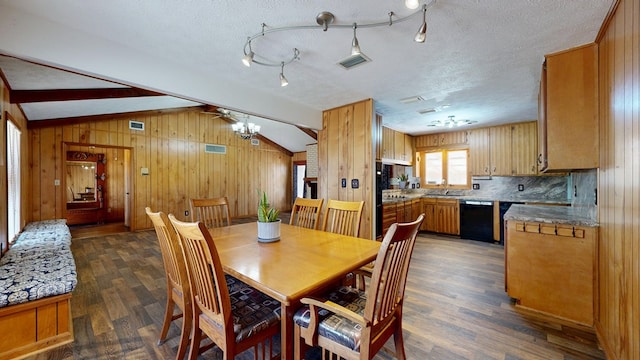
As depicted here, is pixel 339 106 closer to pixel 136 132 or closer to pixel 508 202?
pixel 508 202

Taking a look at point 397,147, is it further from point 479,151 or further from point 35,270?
point 35,270

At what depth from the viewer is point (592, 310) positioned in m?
2.01

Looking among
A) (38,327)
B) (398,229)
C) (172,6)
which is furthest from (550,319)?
(38,327)

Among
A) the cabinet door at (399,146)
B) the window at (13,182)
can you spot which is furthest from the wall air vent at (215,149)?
the cabinet door at (399,146)

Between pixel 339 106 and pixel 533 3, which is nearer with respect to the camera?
pixel 533 3

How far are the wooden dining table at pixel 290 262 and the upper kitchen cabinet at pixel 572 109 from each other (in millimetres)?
1851

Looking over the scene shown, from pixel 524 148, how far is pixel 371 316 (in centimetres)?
537

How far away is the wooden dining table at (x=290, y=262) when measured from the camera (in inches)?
47.1

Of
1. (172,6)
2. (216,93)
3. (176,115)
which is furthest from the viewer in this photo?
(176,115)

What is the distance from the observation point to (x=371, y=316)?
107cm

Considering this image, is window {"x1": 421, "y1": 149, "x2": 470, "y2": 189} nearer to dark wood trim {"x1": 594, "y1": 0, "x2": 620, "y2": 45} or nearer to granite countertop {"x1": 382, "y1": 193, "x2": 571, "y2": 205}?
granite countertop {"x1": 382, "y1": 193, "x2": 571, "y2": 205}

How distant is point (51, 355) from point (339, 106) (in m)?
3.97

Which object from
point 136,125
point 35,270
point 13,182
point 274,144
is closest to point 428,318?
point 35,270

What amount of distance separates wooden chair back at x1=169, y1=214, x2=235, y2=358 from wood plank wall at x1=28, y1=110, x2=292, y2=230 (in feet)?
19.1
